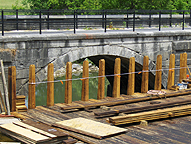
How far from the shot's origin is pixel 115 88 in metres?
13.4

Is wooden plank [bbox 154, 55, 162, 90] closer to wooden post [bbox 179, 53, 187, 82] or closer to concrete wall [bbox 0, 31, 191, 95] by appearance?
concrete wall [bbox 0, 31, 191, 95]

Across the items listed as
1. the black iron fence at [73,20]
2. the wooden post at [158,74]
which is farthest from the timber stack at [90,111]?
the black iron fence at [73,20]

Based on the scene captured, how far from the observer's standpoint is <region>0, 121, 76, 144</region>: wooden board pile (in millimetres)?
8156

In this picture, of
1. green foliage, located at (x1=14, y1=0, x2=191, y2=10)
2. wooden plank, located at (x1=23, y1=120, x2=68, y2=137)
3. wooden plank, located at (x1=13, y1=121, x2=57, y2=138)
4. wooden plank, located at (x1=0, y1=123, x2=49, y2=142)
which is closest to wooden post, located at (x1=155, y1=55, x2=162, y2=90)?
wooden plank, located at (x1=23, y1=120, x2=68, y2=137)

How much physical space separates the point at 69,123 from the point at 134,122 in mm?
1837

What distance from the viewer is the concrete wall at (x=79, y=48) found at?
1159 centimetres

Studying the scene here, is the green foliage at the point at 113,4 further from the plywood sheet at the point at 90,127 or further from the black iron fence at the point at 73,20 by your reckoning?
the plywood sheet at the point at 90,127

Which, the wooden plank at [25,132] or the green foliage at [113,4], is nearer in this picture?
the wooden plank at [25,132]


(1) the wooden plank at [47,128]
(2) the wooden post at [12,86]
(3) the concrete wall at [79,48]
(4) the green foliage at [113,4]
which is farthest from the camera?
(4) the green foliage at [113,4]

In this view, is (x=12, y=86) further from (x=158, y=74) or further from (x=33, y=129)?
(x=158, y=74)

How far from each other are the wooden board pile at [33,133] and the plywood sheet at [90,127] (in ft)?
1.81

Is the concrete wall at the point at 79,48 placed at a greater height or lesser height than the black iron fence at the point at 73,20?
lesser

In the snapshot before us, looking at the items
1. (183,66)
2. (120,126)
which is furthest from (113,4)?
(120,126)

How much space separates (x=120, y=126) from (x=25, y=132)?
262 centimetres
